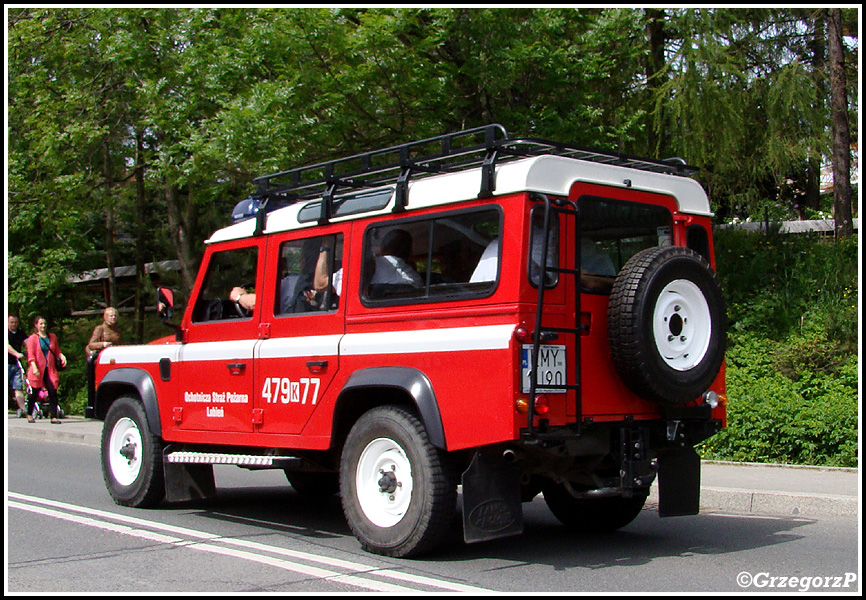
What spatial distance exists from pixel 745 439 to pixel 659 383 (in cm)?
558

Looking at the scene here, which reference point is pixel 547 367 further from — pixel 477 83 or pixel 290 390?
pixel 477 83

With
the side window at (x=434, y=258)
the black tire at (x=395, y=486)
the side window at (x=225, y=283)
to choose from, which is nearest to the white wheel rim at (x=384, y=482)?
the black tire at (x=395, y=486)

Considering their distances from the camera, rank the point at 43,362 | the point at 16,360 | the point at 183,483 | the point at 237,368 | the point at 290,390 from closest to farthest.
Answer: the point at 290,390, the point at 237,368, the point at 183,483, the point at 43,362, the point at 16,360

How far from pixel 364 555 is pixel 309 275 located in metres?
2.16

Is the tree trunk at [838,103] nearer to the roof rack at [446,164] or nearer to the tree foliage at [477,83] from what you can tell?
the tree foliage at [477,83]

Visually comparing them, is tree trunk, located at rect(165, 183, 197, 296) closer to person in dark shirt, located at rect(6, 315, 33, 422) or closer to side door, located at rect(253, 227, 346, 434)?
person in dark shirt, located at rect(6, 315, 33, 422)

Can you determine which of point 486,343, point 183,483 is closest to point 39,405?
point 183,483

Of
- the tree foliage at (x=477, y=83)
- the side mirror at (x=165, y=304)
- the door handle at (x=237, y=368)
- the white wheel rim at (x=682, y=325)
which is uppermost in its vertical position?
the tree foliage at (x=477, y=83)

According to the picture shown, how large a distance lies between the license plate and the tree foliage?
7.87 metres

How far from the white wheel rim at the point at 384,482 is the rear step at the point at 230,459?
0.81m

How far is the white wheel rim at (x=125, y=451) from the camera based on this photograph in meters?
8.96

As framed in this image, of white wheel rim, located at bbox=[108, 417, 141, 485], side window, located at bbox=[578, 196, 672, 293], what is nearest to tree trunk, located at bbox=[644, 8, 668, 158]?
side window, located at bbox=[578, 196, 672, 293]

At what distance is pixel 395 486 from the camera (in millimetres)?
6527

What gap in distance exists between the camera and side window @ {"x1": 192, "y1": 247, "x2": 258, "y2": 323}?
8.24 metres
